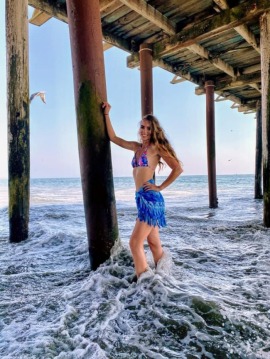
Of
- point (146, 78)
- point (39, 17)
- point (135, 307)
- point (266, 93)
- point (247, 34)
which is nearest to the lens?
point (135, 307)

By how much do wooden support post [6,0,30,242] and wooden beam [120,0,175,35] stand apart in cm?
182

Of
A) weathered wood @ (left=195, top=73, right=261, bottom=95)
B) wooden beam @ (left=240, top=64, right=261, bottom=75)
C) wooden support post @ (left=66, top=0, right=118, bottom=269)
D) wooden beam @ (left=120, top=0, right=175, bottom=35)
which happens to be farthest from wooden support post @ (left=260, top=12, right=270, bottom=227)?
wooden support post @ (left=66, top=0, right=118, bottom=269)

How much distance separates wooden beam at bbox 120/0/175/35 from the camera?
516cm

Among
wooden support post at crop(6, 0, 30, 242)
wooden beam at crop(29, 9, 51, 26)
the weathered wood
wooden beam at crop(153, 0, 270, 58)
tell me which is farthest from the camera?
the weathered wood

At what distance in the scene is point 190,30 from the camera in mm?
5762

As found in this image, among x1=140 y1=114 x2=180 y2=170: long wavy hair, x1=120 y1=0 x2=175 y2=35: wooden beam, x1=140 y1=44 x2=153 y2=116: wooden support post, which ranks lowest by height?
x1=140 y1=114 x2=180 y2=170: long wavy hair

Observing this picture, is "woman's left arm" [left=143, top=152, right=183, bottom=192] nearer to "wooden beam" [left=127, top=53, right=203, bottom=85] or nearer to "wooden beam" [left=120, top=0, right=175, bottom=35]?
"wooden beam" [left=120, top=0, right=175, bottom=35]

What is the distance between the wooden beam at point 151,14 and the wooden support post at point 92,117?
97.0 inches

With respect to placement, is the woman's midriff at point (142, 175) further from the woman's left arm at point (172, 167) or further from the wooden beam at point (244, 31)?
the wooden beam at point (244, 31)

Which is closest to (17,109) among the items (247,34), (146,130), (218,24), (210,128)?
(146,130)

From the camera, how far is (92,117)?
3016mm

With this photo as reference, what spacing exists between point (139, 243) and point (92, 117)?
4.53 feet

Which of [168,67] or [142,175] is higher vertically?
[168,67]

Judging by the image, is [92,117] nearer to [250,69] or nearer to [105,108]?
[105,108]
